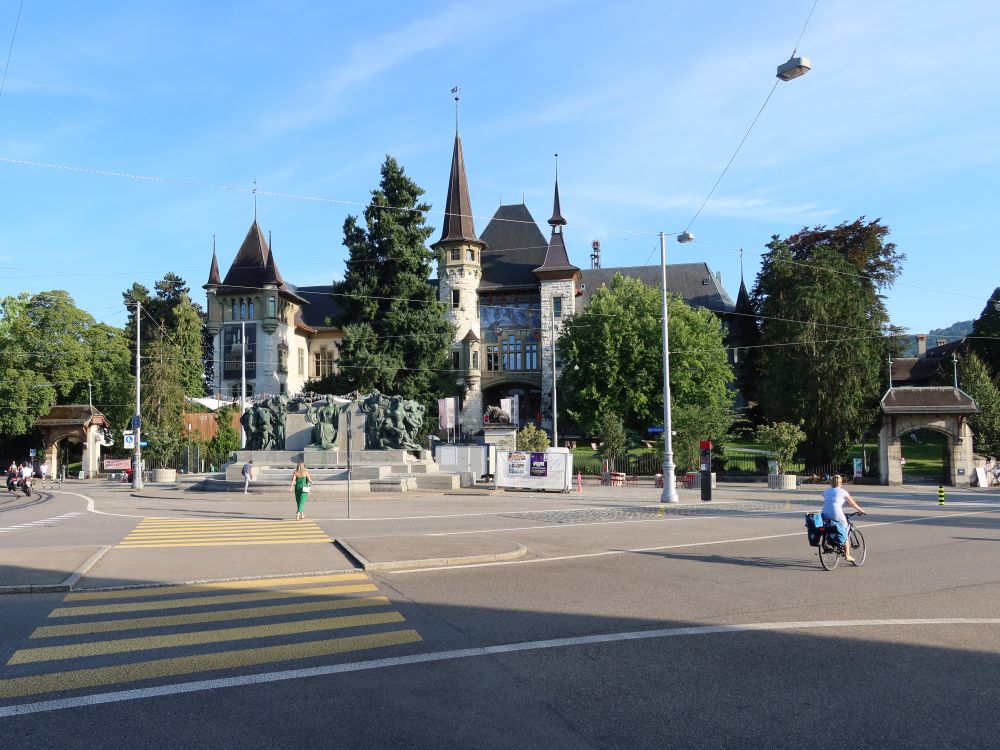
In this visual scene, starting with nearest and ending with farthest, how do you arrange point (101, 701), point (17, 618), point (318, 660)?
1. point (101, 701)
2. point (318, 660)
3. point (17, 618)

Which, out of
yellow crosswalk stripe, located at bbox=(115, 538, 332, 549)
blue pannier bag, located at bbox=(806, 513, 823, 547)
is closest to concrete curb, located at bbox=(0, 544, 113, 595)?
yellow crosswalk stripe, located at bbox=(115, 538, 332, 549)

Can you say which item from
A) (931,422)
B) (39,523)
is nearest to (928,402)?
(931,422)

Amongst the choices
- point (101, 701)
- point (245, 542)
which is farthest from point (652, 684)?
point (245, 542)

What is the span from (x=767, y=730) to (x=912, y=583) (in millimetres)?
6831

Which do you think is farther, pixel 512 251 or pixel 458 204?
pixel 512 251

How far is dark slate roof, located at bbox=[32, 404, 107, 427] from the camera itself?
184ft

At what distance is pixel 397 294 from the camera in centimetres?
5600

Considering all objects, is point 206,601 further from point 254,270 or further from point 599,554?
point 254,270

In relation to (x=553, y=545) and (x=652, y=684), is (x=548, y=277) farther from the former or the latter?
(x=652, y=684)

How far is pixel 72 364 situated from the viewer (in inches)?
2261

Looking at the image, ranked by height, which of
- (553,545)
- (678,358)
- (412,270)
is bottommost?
(553,545)

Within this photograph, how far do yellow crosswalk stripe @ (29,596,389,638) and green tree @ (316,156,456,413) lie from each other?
45.4 m

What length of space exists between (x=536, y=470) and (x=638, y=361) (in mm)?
26015

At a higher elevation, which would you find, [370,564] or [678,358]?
[678,358]
